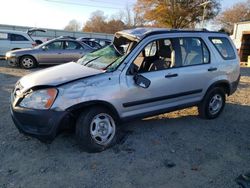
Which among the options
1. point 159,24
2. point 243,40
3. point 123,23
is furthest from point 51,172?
point 123,23

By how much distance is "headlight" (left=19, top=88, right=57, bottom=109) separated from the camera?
3523 millimetres

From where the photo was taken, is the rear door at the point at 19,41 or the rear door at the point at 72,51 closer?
the rear door at the point at 72,51

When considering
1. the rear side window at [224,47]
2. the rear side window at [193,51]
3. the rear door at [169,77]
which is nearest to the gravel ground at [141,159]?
the rear door at [169,77]

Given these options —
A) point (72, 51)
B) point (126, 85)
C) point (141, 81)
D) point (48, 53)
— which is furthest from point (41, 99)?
point (72, 51)

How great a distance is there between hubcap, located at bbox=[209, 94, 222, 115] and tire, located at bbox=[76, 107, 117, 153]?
95.3 inches

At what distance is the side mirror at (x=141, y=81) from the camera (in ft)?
13.5

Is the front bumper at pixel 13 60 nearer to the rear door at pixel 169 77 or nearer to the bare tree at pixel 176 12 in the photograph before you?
the rear door at pixel 169 77

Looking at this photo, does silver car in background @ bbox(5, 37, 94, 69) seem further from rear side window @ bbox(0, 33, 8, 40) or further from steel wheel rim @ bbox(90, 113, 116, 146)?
steel wheel rim @ bbox(90, 113, 116, 146)

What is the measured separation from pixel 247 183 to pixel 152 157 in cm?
130

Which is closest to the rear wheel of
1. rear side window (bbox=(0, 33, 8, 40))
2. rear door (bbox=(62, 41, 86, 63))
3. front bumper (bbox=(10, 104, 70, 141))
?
rear door (bbox=(62, 41, 86, 63))

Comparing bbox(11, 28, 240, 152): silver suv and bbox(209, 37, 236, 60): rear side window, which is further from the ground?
bbox(209, 37, 236, 60): rear side window

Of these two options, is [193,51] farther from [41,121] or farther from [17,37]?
[17,37]

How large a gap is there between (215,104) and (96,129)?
291 centimetres

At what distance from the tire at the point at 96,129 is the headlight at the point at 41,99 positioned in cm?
51
